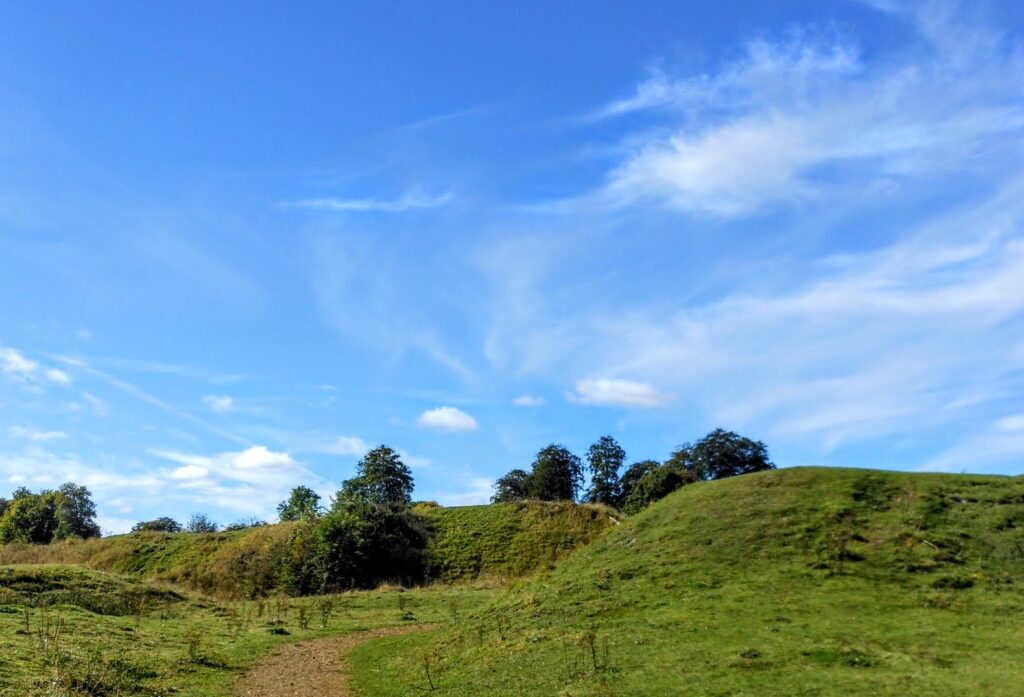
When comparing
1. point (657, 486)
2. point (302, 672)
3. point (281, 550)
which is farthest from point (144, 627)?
point (657, 486)

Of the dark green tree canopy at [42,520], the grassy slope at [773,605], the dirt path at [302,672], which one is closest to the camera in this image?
the grassy slope at [773,605]

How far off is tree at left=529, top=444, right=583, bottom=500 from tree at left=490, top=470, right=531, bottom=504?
171 inches

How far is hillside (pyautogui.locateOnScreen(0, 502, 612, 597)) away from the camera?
6794cm

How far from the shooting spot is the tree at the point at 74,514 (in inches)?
4542

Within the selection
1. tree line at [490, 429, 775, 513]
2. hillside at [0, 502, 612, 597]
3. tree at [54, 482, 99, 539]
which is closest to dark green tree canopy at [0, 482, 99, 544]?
tree at [54, 482, 99, 539]

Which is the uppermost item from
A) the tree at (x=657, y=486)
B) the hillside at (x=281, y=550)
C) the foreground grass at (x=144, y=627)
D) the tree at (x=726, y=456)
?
the tree at (x=726, y=456)

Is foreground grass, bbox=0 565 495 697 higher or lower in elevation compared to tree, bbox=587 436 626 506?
lower

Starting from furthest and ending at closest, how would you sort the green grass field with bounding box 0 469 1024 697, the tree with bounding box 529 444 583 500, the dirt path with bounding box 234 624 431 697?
1. the tree with bounding box 529 444 583 500
2. the dirt path with bounding box 234 624 431 697
3. the green grass field with bounding box 0 469 1024 697

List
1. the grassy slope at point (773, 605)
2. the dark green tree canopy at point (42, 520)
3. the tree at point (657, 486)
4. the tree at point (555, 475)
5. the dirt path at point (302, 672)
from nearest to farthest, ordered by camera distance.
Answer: the grassy slope at point (773, 605) → the dirt path at point (302, 672) → the tree at point (657, 486) → the dark green tree canopy at point (42, 520) → the tree at point (555, 475)

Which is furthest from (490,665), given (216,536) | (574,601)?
(216,536)

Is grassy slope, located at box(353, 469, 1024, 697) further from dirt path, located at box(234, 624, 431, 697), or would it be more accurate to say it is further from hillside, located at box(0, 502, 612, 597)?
hillside, located at box(0, 502, 612, 597)

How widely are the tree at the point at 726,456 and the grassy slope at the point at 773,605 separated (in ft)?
155

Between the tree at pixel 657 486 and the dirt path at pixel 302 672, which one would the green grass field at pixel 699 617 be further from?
the tree at pixel 657 486

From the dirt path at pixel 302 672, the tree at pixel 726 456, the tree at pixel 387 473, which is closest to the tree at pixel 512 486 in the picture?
the tree at pixel 387 473
